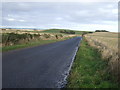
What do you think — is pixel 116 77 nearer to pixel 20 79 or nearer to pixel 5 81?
pixel 20 79

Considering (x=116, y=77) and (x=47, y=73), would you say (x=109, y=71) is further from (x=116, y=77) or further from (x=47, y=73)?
(x=47, y=73)

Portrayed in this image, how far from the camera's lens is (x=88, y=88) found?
7.54 metres

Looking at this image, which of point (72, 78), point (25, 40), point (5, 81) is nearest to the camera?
point (5, 81)

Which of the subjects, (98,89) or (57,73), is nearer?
(98,89)

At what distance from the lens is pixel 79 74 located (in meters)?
9.98

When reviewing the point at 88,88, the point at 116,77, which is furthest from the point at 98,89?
the point at 116,77

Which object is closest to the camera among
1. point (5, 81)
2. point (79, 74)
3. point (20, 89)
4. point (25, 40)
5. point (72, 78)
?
point (20, 89)

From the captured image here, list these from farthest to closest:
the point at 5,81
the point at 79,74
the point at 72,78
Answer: the point at 79,74 → the point at 72,78 → the point at 5,81

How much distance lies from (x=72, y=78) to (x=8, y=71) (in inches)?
144

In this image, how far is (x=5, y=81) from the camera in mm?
8266

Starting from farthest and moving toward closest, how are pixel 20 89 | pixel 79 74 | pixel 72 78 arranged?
pixel 79 74
pixel 72 78
pixel 20 89

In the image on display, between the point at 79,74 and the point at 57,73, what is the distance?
4.30 ft

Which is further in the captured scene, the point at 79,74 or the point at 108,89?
the point at 79,74

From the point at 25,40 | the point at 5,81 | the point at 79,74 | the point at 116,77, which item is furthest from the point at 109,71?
the point at 25,40
